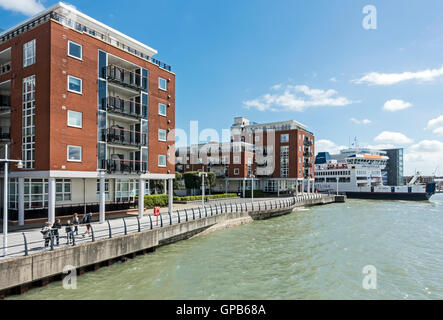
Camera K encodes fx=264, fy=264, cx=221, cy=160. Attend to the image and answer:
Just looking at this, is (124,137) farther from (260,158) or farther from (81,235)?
(260,158)

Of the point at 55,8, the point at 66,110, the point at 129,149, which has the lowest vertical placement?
the point at 129,149

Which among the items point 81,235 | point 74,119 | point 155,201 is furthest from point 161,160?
point 81,235

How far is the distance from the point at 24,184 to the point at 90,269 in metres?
11.2

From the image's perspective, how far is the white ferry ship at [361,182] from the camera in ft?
225

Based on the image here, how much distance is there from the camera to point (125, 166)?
22922mm

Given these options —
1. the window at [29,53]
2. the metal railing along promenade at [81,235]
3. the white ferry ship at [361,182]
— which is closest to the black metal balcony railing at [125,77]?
the window at [29,53]

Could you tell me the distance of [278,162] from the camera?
60.7 metres

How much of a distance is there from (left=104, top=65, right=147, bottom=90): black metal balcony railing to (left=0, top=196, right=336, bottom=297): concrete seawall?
12.8 meters

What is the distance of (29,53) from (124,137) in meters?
8.92

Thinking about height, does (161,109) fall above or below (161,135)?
above

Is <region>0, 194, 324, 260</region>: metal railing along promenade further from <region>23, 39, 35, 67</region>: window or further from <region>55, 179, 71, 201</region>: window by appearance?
<region>23, 39, 35, 67</region>: window
